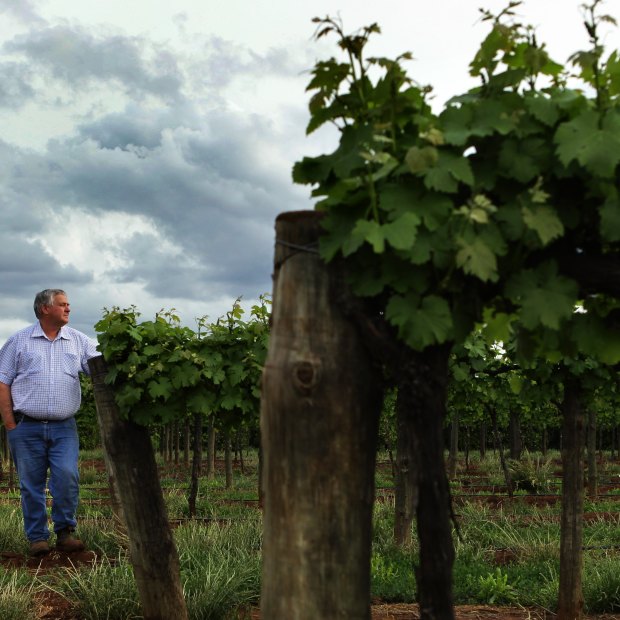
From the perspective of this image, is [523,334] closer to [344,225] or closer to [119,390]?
[344,225]

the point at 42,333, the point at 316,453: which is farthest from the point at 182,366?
the point at 316,453

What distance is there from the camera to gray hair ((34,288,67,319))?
262 inches

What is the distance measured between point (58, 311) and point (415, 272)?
5.14 m

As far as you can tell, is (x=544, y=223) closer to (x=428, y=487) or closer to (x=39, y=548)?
(x=428, y=487)

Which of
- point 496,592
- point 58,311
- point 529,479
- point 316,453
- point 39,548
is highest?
point 58,311

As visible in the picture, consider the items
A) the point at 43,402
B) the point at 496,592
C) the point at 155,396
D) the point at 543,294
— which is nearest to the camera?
the point at 543,294

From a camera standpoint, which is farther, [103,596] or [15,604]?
[103,596]

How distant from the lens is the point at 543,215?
2.18 metres

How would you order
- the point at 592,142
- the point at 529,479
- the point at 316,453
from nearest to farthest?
the point at 592,142, the point at 316,453, the point at 529,479

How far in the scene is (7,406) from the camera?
6.63 m

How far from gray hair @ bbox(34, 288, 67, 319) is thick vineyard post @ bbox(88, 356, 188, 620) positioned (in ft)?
6.85

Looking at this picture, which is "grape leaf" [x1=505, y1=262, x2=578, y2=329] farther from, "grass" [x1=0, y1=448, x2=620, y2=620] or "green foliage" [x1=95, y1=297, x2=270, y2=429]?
"green foliage" [x1=95, y1=297, x2=270, y2=429]

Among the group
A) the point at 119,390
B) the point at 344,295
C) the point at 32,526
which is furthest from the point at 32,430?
the point at 344,295

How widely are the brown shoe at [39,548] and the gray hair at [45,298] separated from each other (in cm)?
215
